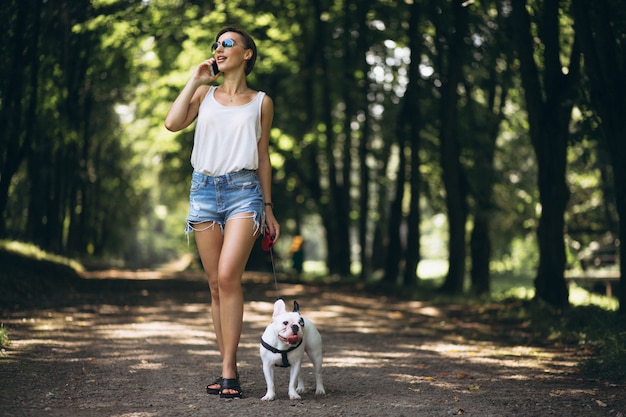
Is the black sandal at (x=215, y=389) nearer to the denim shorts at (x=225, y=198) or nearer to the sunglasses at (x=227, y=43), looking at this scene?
the denim shorts at (x=225, y=198)

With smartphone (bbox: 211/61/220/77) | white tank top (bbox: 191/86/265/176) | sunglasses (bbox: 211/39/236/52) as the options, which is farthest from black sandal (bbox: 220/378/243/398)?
sunglasses (bbox: 211/39/236/52)

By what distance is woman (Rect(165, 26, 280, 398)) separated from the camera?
6.14 meters

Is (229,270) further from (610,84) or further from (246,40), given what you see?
(610,84)

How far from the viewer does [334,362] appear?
8.56 m

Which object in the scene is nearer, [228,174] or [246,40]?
[228,174]

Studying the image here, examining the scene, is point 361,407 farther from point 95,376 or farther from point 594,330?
point 594,330

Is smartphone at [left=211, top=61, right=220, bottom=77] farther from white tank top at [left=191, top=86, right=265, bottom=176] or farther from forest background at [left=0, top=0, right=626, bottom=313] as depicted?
forest background at [left=0, top=0, right=626, bottom=313]

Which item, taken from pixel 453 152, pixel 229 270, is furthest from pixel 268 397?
pixel 453 152

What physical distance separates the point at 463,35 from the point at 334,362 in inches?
421

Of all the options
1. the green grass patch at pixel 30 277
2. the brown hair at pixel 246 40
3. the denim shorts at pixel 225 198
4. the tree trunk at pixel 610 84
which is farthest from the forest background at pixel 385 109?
the denim shorts at pixel 225 198

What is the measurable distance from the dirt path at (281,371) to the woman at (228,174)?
2.31 feet

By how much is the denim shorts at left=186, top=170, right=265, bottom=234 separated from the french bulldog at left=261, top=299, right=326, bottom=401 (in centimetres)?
67

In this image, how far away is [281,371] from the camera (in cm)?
802

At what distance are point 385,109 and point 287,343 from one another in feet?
65.7
